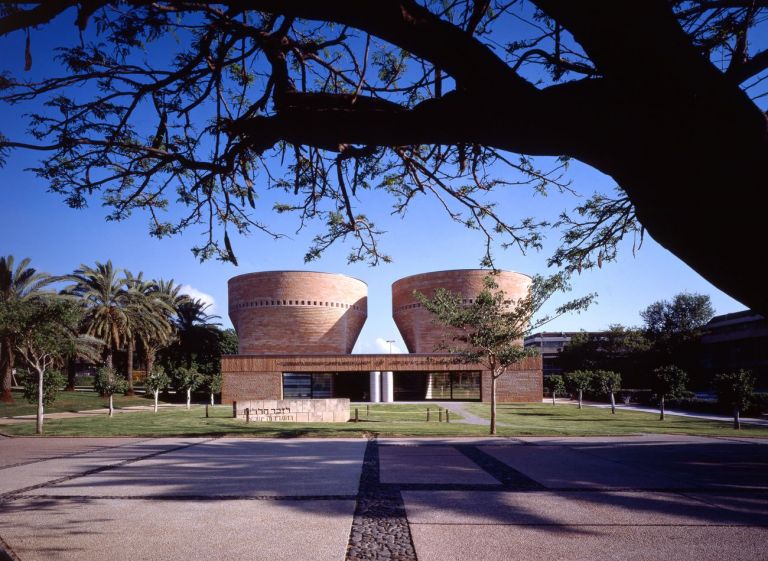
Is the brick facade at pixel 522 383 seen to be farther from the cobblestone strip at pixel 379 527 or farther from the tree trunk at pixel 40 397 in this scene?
the cobblestone strip at pixel 379 527

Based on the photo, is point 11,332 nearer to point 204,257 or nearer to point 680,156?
point 204,257

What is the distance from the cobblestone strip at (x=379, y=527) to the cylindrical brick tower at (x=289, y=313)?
33870 mm

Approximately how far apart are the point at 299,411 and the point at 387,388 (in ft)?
50.4

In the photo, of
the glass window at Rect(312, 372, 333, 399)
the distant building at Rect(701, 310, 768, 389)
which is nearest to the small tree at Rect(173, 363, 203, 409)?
the glass window at Rect(312, 372, 333, 399)

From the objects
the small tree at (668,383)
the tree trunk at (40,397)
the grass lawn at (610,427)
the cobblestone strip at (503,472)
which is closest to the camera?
the cobblestone strip at (503,472)

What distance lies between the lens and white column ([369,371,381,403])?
35344mm

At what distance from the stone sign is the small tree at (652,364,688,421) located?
14505mm

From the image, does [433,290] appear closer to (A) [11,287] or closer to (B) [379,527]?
(A) [11,287]

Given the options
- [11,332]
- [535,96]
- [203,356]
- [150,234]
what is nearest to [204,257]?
[150,234]

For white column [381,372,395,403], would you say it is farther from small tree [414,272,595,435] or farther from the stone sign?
small tree [414,272,595,435]

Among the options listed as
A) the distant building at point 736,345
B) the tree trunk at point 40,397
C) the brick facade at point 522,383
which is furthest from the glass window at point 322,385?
the distant building at point 736,345

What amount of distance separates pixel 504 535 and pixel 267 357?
29.9 metres

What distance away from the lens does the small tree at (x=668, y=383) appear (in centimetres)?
2103

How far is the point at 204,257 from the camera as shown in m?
5.20
